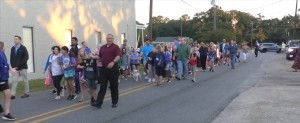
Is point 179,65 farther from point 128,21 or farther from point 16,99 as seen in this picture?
point 128,21

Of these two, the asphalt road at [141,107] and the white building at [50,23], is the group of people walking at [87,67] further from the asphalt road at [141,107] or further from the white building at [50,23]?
the white building at [50,23]

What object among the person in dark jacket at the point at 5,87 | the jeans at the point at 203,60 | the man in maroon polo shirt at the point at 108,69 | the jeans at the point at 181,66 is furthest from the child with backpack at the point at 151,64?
the person in dark jacket at the point at 5,87

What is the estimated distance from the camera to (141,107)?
1034 centimetres

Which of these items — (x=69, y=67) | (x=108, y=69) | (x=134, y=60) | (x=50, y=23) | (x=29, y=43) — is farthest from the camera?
(x=50, y=23)

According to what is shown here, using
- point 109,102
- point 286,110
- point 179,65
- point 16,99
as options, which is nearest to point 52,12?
point 179,65

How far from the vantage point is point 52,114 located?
9406 mm

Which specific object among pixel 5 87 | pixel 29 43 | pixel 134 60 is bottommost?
pixel 5 87

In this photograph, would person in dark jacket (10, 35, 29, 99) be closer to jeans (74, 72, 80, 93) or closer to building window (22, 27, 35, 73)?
jeans (74, 72, 80, 93)

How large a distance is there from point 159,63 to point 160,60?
0.24m

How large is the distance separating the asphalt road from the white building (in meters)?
6.24

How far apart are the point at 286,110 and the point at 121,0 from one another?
21952 mm

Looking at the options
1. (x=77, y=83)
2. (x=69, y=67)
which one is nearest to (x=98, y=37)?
(x=77, y=83)

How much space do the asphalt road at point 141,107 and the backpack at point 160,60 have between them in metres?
1.38

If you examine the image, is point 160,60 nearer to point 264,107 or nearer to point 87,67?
point 87,67
